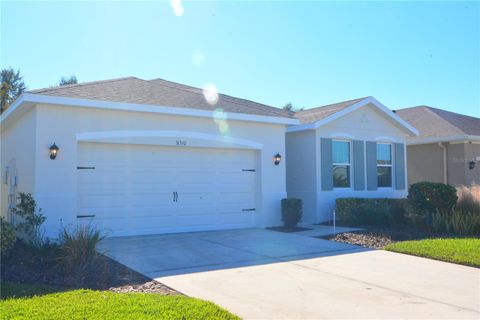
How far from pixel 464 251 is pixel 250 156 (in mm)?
6385

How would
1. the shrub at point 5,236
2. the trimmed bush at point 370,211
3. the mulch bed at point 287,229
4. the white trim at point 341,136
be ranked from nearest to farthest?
the shrub at point 5,236
the mulch bed at point 287,229
the trimmed bush at point 370,211
the white trim at point 341,136

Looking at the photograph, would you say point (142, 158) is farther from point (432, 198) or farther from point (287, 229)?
point (432, 198)

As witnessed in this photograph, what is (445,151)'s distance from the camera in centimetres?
1934

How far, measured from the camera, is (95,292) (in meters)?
6.21

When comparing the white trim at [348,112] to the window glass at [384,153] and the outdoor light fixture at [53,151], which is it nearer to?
the window glass at [384,153]

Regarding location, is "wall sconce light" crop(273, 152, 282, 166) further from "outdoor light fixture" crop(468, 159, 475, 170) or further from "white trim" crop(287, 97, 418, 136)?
"outdoor light fixture" crop(468, 159, 475, 170)

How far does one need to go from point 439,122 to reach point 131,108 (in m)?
15.2

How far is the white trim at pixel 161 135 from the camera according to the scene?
10.8m

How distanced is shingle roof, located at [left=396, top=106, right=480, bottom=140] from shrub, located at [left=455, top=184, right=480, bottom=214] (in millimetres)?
5688

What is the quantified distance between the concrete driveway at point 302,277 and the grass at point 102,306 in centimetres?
45

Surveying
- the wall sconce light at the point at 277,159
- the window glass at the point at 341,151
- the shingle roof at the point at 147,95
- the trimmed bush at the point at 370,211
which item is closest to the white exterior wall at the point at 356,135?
the window glass at the point at 341,151

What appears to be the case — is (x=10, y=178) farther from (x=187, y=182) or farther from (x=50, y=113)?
(x=187, y=182)

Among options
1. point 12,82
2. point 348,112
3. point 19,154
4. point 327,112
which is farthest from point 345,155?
point 12,82

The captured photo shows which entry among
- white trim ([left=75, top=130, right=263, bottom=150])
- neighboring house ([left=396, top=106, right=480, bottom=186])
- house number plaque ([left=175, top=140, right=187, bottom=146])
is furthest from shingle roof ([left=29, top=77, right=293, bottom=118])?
neighboring house ([left=396, top=106, right=480, bottom=186])
